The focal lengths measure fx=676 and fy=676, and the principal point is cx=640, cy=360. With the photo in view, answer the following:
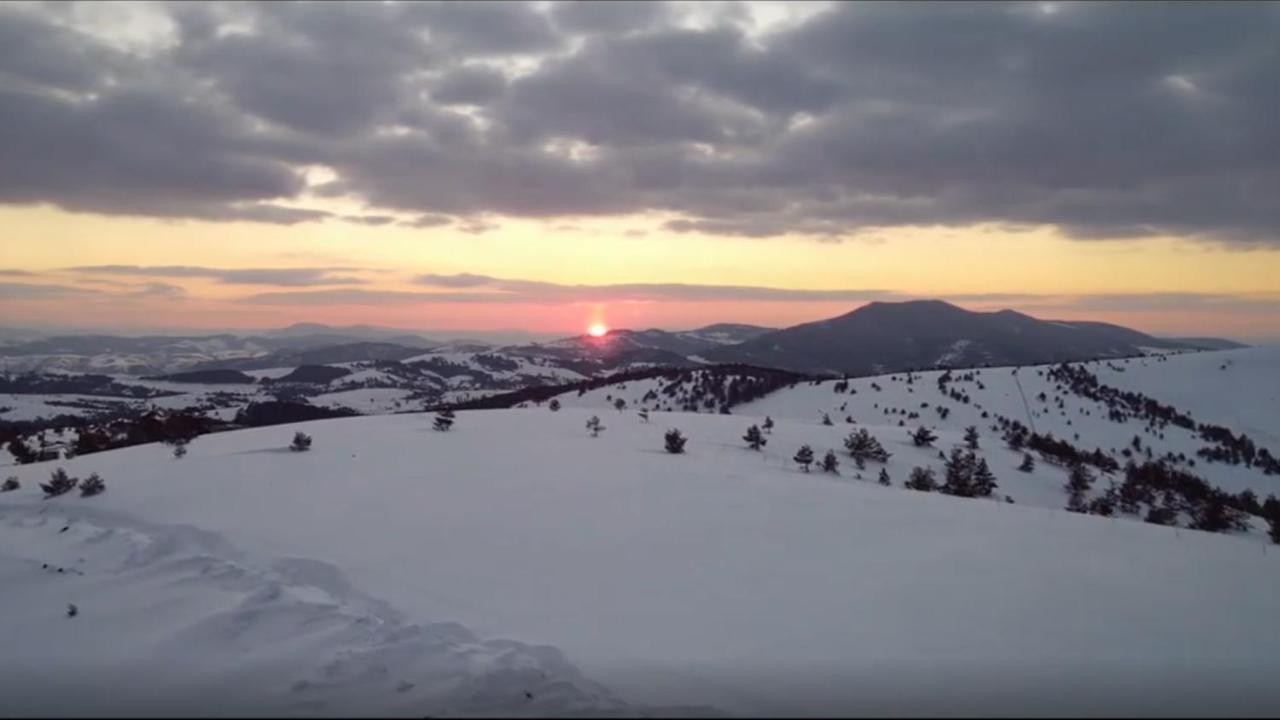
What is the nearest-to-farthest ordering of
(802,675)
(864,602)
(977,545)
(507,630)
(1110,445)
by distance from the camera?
(802,675)
(507,630)
(864,602)
(977,545)
(1110,445)

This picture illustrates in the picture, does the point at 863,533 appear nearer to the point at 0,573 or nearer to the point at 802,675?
the point at 802,675

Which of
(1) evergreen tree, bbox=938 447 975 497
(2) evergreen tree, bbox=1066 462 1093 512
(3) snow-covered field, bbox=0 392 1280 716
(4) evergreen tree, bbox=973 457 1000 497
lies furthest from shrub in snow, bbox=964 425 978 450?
(3) snow-covered field, bbox=0 392 1280 716

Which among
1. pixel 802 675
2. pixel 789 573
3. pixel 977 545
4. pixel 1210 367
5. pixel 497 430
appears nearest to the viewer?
pixel 802 675

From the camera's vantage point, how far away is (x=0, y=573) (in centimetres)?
1060

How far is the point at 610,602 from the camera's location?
356 inches

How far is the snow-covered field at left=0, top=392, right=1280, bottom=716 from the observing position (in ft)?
21.6

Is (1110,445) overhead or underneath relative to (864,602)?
underneath

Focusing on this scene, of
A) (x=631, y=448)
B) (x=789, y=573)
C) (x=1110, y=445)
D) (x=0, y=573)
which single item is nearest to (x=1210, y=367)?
(x=1110, y=445)

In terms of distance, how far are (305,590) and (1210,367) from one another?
476 feet

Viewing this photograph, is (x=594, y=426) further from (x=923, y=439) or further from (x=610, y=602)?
(x=610, y=602)

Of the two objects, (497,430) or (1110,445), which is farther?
(1110,445)

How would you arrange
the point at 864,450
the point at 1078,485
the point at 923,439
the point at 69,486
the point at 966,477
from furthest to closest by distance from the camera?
the point at 923,439 < the point at 864,450 < the point at 1078,485 < the point at 966,477 < the point at 69,486

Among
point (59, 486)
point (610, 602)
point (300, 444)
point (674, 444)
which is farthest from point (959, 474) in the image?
point (59, 486)

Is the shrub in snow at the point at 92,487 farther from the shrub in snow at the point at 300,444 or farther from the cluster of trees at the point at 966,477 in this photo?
the cluster of trees at the point at 966,477
